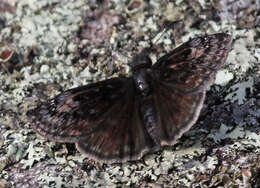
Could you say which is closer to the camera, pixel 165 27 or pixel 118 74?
pixel 118 74

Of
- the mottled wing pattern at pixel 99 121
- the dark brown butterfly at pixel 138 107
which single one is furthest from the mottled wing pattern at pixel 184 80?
the mottled wing pattern at pixel 99 121

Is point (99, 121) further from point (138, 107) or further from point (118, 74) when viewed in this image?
point (118, 74)

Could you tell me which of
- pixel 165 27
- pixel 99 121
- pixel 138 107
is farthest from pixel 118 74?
pixel 99 121

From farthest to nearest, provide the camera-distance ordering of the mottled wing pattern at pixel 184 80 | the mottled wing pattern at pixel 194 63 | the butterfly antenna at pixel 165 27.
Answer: the butterfly antenna at pixel 165 27 → the mottled wing pattern at pixel 194 63 → the mottled wing pattern at pixel 184 80

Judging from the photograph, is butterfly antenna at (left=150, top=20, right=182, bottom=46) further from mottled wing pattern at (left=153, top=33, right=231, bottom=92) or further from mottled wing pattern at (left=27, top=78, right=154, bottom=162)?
mottled wing pattern at (left=27, top=78, right=154, bottom=162)

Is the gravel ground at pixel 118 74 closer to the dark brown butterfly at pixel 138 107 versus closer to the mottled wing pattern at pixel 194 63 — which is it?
the dark brown butterfly at pixel 138 107

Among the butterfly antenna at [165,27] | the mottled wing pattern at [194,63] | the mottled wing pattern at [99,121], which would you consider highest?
the butterfly antenna at [165,27]

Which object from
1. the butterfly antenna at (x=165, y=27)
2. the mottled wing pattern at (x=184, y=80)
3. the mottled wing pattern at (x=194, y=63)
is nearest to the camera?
the mottled wing pattern at (x=184, y=80)
